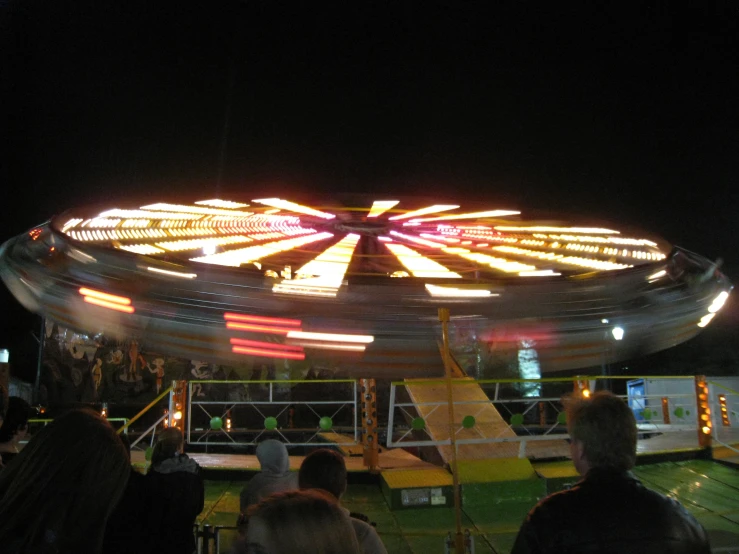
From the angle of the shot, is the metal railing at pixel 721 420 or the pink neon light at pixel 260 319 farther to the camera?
the pink neon light at pixel 260 319

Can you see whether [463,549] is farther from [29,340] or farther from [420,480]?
[29,340]

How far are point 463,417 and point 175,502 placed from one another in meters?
5.22

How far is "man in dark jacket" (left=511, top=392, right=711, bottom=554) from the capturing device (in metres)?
1.44

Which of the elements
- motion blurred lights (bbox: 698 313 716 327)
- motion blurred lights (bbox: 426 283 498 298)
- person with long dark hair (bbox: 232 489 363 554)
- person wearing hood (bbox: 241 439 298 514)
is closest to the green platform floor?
person wearing hood (bbox: 241 439 298 514)

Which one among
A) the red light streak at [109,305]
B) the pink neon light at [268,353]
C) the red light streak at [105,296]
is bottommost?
the pink neon light at [268,353]

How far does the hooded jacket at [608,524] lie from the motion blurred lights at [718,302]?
431 inches

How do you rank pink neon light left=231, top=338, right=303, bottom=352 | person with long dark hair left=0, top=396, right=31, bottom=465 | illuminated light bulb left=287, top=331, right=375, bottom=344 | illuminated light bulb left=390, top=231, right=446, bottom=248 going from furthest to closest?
pink neon light left=231, top=338, right=303, bottom=352 < illuminated light bulb left=287, top=331, right=375, bottom=344 < illuminated light bulb left=390, top=231, right=446, bottom=248 < person with long dark hair left=0, top=396, right=31, bottom=465

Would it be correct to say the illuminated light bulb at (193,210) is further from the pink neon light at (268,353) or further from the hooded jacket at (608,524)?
the hooded jacket at (608,524)

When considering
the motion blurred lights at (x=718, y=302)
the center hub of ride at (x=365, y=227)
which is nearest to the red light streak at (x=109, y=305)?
the center hub of ride at (x=365, y=227)

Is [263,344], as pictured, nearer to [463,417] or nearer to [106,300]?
[106,300]

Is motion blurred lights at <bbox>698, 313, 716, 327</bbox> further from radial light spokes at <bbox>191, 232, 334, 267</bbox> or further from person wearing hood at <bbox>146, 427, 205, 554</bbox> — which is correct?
person wearing hood at <bbox>146, 427, 205, 554</bbox>

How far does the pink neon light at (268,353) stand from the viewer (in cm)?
1352

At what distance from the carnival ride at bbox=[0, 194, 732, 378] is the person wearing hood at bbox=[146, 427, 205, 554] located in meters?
4.36

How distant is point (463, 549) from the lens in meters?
4.00
